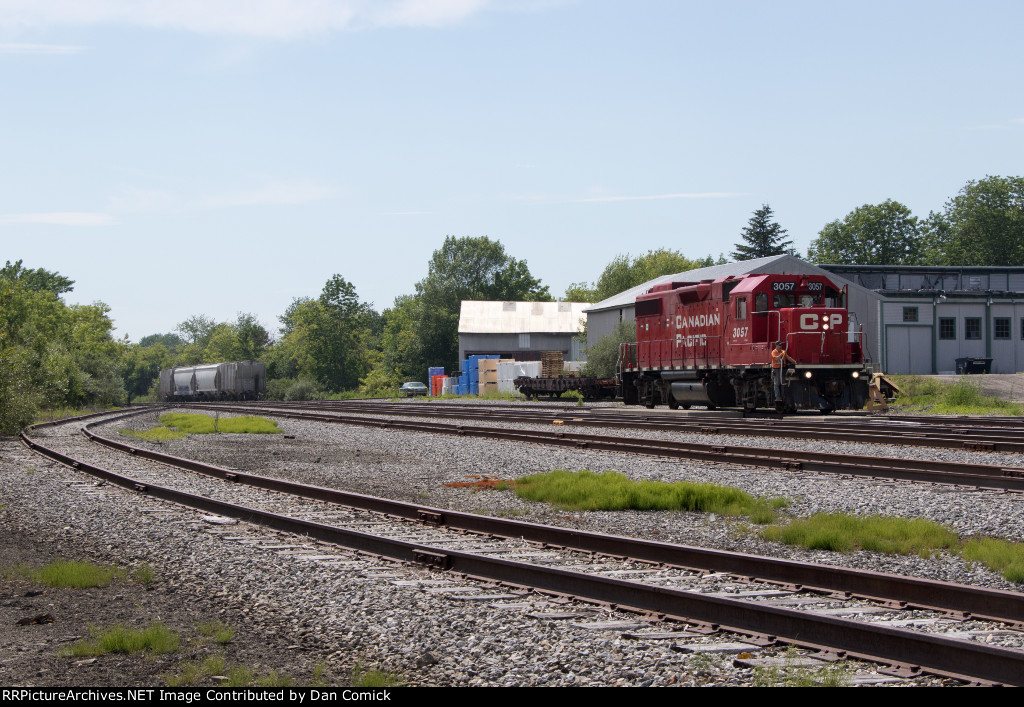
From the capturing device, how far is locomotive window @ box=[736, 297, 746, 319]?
76.0 feet

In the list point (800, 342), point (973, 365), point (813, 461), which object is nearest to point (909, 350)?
point (973, 365)

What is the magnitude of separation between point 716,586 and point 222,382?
65194mm

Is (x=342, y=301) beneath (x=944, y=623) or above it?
above

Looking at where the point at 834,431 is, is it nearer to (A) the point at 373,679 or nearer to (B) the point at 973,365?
(A) the point at 373,679

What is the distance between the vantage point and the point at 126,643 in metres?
5.15

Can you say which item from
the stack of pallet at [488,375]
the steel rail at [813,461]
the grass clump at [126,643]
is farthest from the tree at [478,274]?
the grass clump at [126,643]

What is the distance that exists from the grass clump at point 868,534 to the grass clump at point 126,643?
5.11m

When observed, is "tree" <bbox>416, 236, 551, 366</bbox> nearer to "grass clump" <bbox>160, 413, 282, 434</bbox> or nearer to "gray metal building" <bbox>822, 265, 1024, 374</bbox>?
"gray metal building" <bbox>822, 265, 1024, 374</bbox>

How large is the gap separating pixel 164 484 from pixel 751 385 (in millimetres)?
15212

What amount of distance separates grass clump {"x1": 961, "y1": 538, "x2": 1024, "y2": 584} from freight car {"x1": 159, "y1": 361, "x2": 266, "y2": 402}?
65.0m

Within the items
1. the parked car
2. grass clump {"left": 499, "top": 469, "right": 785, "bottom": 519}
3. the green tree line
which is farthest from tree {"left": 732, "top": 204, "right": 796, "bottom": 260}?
grass clump {"left": 499, "top": 469, "right": 785, "bottom": 519}

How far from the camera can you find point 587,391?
3916 cm
